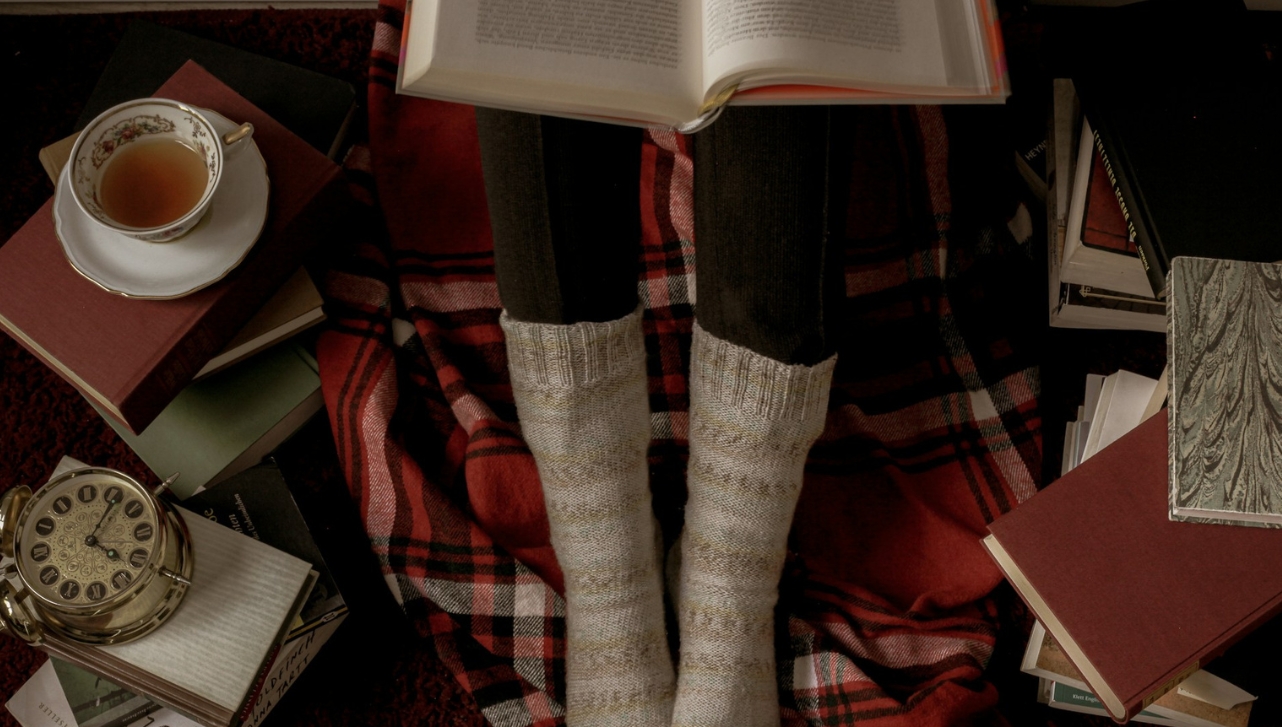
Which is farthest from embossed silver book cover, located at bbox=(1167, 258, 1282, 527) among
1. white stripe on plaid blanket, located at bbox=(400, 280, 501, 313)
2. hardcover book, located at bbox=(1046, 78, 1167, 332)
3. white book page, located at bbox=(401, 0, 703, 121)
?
white stripe on plaid blanket, located at bbox=(400, 280, 501, 313)

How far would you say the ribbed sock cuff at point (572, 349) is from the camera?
1.91 ft

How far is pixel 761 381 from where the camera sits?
568mm

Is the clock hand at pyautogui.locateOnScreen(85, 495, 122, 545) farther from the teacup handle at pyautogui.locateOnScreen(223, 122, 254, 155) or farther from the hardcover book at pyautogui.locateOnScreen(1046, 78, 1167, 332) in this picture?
the hardcover book at pyautogui.locateOnScreen(1046, 78, 1167, 332)

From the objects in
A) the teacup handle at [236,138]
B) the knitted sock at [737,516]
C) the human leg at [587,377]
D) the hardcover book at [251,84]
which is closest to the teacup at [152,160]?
the teacup handle at [236,138]

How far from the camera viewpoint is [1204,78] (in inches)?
27.5

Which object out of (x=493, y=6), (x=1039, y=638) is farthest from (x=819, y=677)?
(x=493, y=6)

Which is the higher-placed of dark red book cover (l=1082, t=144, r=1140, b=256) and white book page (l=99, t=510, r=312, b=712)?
dark red book cover (l=1082, t=144, r=1140, b=256)

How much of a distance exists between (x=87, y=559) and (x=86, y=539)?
0.01 meters

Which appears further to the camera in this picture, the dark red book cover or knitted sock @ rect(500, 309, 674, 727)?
the dark red book cover

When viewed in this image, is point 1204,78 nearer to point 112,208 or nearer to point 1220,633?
point 1220,633

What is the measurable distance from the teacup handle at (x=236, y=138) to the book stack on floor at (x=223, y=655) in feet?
0.79

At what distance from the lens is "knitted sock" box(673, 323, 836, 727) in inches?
22.8

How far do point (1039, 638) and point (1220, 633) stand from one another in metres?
0.14

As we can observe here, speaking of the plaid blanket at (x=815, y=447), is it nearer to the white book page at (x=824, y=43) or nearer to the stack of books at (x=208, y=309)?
the stack of books at (x=208, y=309)
